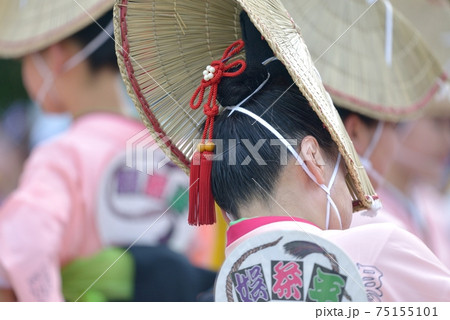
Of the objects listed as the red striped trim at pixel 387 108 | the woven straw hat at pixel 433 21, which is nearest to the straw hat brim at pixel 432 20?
the woven straw hat at pixel 433 21

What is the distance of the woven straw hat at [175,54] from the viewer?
1.49 metres

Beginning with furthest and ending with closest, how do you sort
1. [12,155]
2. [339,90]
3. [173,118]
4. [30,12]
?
1. [12,155]
2. [30,12]
3. [339,90]
4. [173,118]

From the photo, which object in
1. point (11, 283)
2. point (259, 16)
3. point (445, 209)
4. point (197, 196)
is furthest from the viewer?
point (445, 209)

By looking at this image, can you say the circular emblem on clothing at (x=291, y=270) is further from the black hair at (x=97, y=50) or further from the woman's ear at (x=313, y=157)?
the black hair at (x=97, y=50)

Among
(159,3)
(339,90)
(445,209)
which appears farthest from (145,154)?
(445,209)

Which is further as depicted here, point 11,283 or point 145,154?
point 11,283

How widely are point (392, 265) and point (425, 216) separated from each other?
2.60 metres

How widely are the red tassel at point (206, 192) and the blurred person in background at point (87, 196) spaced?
86 centimetres

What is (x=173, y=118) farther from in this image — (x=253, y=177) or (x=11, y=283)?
(x=11, y=283)

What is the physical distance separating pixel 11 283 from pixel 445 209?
246 cm

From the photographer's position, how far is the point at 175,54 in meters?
1.56

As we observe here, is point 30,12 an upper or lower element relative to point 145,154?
upper

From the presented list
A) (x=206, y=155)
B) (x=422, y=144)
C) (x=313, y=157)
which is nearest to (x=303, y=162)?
(x=313, y=157)

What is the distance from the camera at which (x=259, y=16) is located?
1306mm
